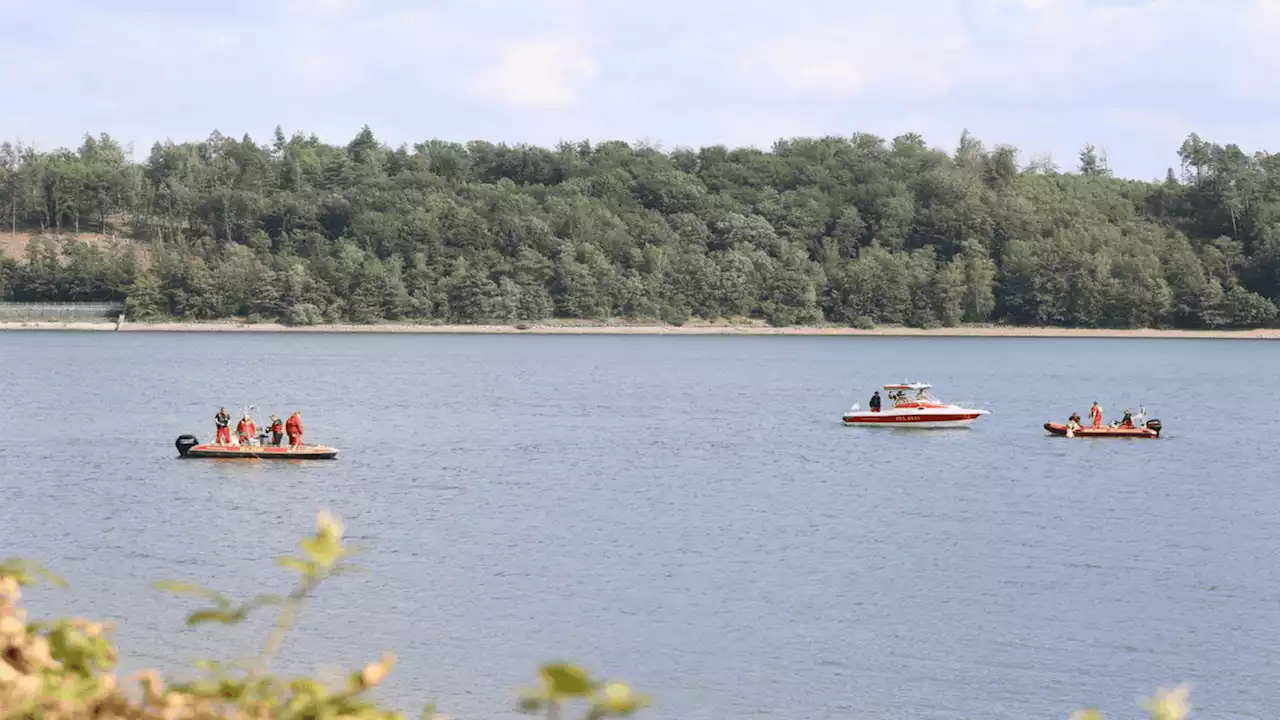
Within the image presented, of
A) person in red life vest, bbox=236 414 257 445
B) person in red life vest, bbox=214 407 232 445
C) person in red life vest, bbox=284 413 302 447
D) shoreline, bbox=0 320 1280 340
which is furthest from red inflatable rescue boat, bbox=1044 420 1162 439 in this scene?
shoreline, bbox=0 320 1280 340

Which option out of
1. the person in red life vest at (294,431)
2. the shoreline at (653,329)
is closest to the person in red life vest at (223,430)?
the person in red life vest at (294,431)

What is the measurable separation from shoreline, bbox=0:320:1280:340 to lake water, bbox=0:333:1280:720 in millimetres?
97718

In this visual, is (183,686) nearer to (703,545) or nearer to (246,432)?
(703,545)

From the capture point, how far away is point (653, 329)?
196875 mm

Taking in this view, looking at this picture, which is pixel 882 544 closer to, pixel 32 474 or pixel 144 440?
pixel 32 474

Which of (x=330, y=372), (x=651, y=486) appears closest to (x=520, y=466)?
(x=651, y=486)

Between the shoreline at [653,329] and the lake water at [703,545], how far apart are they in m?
97.7

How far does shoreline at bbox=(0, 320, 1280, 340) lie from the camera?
19238 centimetres

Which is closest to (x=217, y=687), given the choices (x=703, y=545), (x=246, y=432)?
(x=703, y=545)

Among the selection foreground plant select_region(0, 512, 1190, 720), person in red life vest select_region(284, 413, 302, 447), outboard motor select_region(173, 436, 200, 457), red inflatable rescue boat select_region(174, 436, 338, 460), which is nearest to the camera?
foreground plant select_region(0, 512, 1190, 720)

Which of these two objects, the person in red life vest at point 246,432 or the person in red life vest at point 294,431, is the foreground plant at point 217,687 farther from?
the person in red life vest at point 246,432

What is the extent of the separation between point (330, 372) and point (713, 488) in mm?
75233

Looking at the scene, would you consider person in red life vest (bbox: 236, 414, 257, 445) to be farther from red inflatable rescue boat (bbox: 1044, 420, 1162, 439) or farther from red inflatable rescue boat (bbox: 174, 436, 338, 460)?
red inflatable rescue boat (bbox: 1044, 420, 1162, 439)

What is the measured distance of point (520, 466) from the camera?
6000 cm
